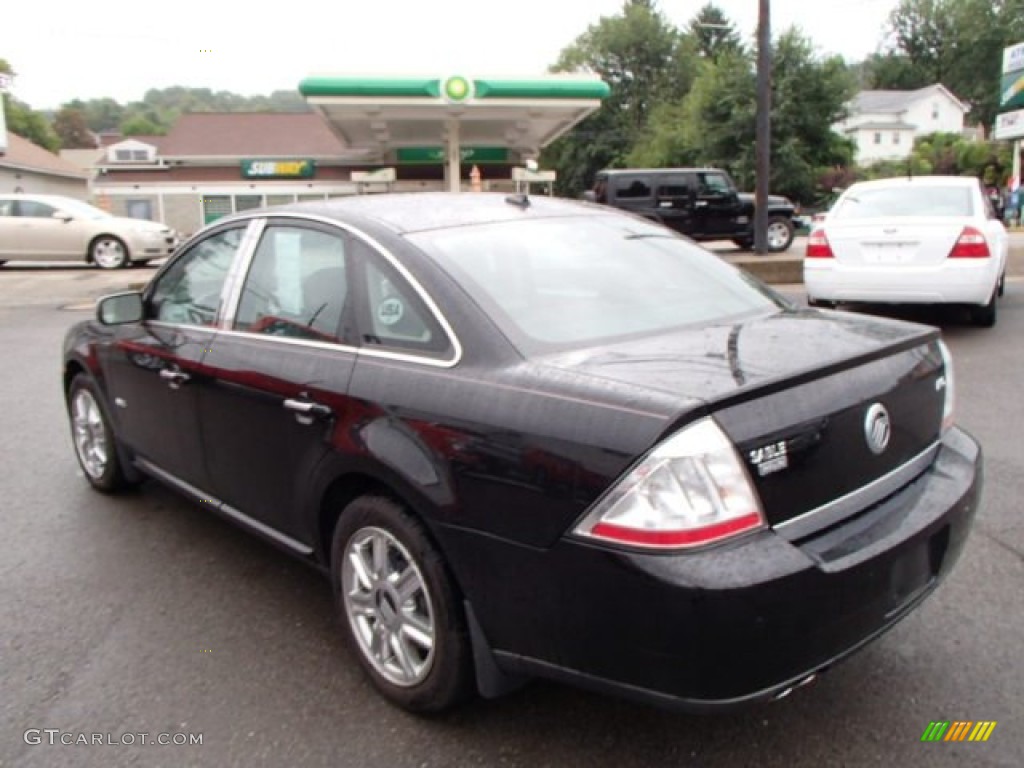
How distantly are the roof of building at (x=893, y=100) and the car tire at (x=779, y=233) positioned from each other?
6646 cm

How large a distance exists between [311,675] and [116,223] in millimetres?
17070

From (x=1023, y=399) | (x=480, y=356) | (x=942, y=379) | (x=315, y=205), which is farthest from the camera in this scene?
(x=1023, y=399)

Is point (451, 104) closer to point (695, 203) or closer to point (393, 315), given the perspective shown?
point (695, 203)

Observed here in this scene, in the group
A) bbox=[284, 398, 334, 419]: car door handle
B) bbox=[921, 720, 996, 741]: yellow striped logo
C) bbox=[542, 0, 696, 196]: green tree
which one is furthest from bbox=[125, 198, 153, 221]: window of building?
bbox=[542, 0, 696, 196]: green tree

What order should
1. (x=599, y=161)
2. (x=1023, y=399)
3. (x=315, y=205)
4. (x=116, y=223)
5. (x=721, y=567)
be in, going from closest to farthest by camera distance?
(x=721, y=567) < (x=315, y=205) < (x=1023, y=399) < (x=116, y=223) < (x=599, y=161)

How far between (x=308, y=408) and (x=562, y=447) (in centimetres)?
107

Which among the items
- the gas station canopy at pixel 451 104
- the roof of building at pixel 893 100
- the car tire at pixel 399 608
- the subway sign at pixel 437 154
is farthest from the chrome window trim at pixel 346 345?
the roof of building at pixel 893 100

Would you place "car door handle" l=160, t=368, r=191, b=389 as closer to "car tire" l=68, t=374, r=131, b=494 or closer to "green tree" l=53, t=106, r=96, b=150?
"car tire" l=68, t=374, r=131, b=494

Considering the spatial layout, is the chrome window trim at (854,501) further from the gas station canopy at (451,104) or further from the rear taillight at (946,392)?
the gas station canopy at (451,104)

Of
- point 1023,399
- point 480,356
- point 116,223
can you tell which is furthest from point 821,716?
point 116,223

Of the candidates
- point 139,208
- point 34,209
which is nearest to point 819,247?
point 34,209

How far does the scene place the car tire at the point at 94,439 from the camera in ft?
14.9

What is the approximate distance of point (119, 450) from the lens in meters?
4.44

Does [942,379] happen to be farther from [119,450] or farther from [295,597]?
[119,450]
